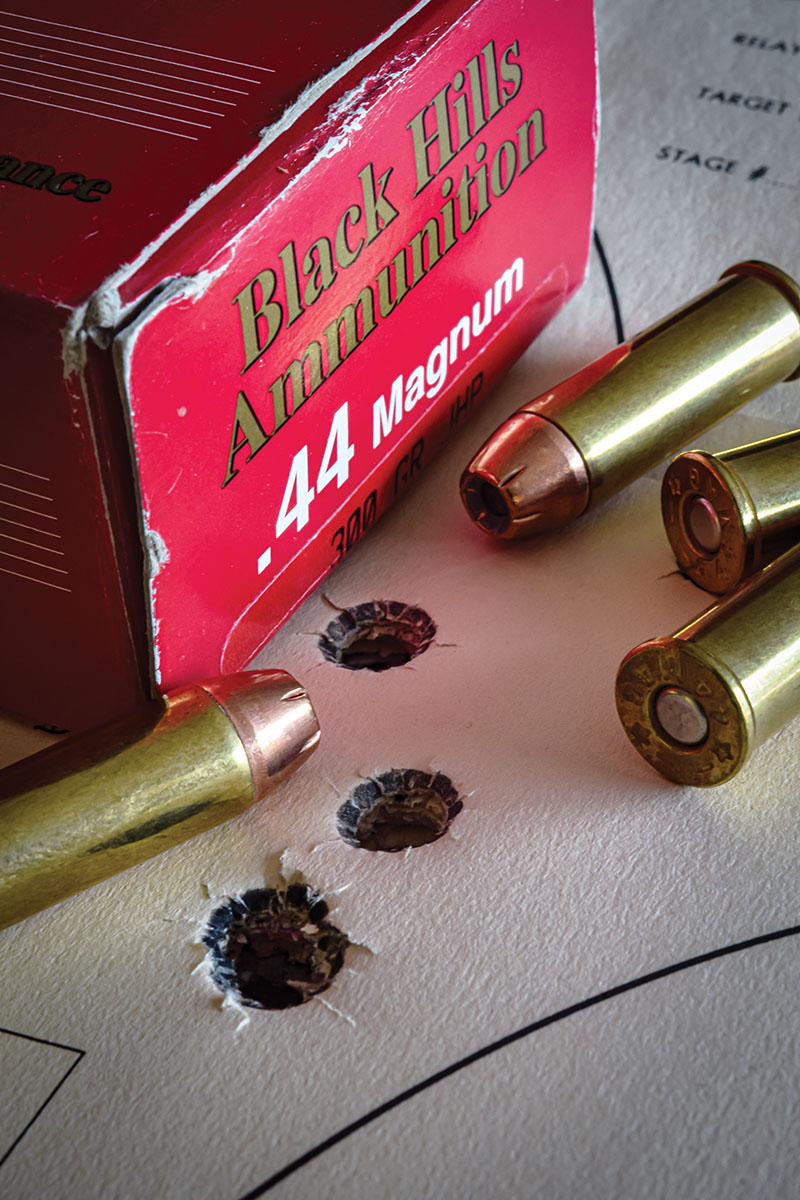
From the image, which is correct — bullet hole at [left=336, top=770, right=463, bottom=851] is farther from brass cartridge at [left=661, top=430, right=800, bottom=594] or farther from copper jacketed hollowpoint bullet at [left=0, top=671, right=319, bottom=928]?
brass cartridge at [left=661, top=430, right=800, bottom=594]

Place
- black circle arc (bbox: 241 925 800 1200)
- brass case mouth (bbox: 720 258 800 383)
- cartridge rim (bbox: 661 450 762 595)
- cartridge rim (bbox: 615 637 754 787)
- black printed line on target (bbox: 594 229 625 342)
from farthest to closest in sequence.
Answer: black printed line on target (bbox: 594 229 625 342)
brass case mouth (bbox: 720 258 800 383)
cartridge rim (bbox: 661 450 762 595)
cartridge rim (bbox: 615 637 754 787)
black circle arc (bbox: 241 925 800 1200)

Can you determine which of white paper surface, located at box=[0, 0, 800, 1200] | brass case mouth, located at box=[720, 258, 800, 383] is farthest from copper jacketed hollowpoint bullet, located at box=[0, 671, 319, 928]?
brass case mouth, located at box=[720, 258, 800, 383]

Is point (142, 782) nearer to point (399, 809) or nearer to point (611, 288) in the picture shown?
point (399, 809)

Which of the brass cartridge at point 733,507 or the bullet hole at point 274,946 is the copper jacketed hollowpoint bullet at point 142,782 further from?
the brass cartridge at point 733,507

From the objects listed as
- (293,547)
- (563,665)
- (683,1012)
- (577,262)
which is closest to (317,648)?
(293,547)

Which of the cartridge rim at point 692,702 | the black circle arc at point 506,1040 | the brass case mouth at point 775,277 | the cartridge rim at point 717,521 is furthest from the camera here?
the brass case mouth at point 775,277

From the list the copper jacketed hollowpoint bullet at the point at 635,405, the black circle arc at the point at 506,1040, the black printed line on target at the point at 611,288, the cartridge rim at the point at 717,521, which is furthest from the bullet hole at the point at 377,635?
the black printed line on target at the point at 611,288

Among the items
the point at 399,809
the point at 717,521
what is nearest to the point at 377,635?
the point at 399,809
